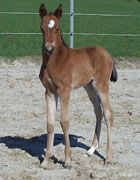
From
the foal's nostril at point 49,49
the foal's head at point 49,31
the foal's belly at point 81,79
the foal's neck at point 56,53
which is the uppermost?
the foal's head at point 49,31

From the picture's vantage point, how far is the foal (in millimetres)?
4566

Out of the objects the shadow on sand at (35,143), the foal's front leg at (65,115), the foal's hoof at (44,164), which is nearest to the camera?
the foal's front leg at (65,115)

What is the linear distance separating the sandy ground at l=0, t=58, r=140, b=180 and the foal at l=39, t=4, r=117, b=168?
0.59ft

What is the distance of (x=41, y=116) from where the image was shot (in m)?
6.79

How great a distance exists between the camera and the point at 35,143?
18.5ft

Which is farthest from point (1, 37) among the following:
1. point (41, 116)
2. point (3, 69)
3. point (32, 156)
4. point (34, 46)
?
point (32, 156)

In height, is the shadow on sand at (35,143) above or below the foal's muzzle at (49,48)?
below

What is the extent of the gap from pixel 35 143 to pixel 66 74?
1.30 meters

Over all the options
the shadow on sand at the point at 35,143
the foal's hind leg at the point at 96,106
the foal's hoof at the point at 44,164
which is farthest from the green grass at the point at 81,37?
the foal's hoof at the point at 44,164

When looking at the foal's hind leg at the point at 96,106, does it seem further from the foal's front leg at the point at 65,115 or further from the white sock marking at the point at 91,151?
the foal's front leg at the point at 65,115

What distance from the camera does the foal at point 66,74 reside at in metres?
4.57

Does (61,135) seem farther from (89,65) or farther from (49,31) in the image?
(49,31)

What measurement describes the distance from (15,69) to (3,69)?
267 mm

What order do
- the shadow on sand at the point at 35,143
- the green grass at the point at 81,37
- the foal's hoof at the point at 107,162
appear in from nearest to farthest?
the foal's hoof at the point at 107,162 < the shadow on sand at the point at 35,143 < the green grass at the point at 81,37
